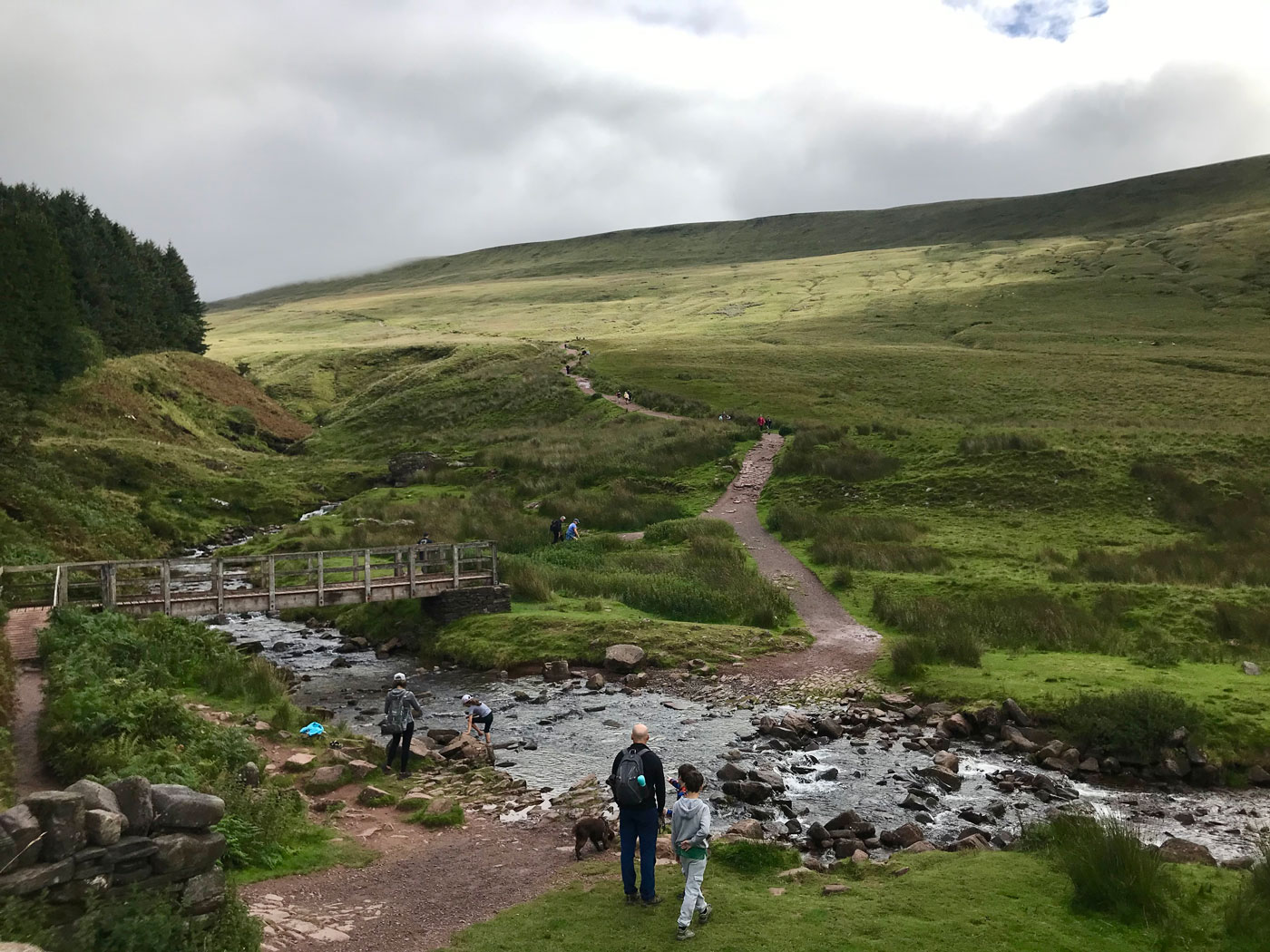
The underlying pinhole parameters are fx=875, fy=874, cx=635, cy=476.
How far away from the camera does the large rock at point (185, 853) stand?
8633mm

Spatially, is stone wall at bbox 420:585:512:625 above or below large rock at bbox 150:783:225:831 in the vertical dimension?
below

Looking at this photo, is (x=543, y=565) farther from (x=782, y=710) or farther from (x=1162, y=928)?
(x=1162, y=928)

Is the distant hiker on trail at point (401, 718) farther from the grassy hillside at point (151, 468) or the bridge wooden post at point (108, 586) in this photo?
the grassy hillside at point (151, 468)

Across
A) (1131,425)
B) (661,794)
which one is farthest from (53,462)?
(1131,425)

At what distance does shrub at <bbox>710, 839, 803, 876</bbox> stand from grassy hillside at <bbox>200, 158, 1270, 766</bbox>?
34.0 ft

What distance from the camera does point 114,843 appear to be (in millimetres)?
8312

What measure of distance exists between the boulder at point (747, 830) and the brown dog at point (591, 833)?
6.91 feet

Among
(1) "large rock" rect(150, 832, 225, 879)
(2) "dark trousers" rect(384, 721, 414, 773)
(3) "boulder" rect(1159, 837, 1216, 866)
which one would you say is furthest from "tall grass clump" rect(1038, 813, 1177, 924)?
(2) "dark trousers" rect(384, 721, 414, 773)

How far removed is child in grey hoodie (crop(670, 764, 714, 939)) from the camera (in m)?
10.0

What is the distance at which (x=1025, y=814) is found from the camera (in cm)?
1521

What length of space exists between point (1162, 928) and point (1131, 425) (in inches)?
2022

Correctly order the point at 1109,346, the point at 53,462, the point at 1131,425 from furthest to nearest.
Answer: the point at 1109,346 → the point at 1131,425 → the point at 53,462

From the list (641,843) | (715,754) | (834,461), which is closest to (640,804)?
(641,843)

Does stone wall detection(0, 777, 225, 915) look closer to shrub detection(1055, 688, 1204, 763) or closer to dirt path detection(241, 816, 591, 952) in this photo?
dirt path detection(241, 816, 591, 952)
